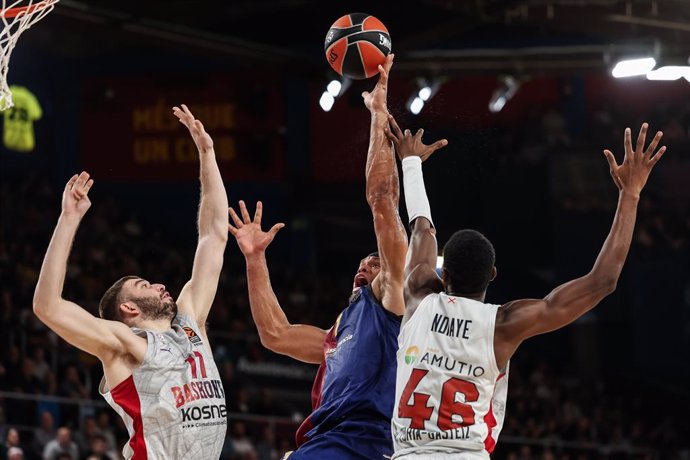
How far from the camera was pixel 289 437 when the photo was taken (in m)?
16.1

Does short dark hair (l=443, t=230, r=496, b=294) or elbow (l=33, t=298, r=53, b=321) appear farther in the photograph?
elbow (l=33, t=298, r=53, b=321)

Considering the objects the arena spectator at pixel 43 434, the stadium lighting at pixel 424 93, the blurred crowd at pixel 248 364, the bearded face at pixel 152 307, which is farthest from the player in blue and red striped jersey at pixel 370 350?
the stadium lighting at pixel 424 93

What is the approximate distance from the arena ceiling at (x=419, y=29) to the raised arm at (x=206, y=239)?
10093mm

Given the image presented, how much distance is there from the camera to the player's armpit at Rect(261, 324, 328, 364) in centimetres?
703

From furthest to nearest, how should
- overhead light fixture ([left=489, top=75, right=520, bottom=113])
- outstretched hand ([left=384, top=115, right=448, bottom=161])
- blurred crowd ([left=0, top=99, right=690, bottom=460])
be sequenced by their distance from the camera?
1. overhead light fixture ([left=489, top=75, right=520, bottom=113])
2. blurred crowd ([left=0, top=99, right=690, bottom=460])
3. outstretched hand ([left=384, top=115, right=448, bottom=161])

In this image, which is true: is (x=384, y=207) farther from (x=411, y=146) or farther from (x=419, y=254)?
(x=419, y=254)

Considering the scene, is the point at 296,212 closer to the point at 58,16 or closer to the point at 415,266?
the point at 58,16

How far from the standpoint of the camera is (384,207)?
21.4 feet

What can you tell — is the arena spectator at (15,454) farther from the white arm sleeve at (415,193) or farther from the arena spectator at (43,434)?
the white arm sleeve at (415,193)

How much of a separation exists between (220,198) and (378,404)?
5.07ft

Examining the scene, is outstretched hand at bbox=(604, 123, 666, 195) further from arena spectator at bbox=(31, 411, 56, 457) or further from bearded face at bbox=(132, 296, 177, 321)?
arena spectator at bbox=(31, 411, 56, 457)

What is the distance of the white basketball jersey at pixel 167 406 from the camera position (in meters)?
5.92

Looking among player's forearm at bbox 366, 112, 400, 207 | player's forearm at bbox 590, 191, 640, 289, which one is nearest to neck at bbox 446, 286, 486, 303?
player's forearm at bbox 590, 191, 640, 289

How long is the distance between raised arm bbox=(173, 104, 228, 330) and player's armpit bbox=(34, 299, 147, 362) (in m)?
0.60
